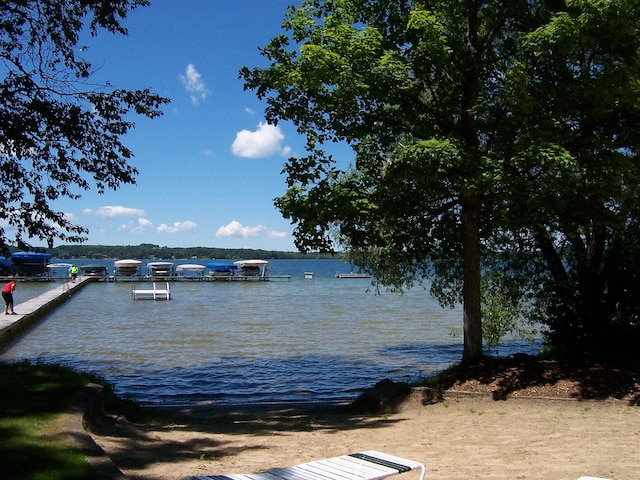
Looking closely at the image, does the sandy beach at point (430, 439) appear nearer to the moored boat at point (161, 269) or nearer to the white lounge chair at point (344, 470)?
the white lounge chair at point (344, 470)

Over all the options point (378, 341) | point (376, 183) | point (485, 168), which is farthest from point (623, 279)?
point (378, 341)

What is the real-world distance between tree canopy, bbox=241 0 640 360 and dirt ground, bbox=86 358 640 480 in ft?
5.24

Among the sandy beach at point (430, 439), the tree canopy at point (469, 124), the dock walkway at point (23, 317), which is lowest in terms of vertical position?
the dock walkway at point (23, 317)

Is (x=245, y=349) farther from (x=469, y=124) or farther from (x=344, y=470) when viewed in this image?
(x=344, y=470)

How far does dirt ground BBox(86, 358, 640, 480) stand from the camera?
591 cm

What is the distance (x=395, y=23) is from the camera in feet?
34.2

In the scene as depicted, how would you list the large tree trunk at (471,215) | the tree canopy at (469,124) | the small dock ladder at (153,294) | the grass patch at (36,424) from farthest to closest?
the small dock ladder at (153,294)
the large tree trunk at (471,215)
the tree canopy at (469,124)
the grass patch at (36,424)

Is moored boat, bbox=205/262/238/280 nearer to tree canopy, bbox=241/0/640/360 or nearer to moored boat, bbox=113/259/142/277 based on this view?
moored boat, bbox=113/259/142/277

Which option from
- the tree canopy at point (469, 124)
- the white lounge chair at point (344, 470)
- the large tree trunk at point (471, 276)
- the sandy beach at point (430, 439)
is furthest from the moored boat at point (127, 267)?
the white lounge chair at point (344, 470)

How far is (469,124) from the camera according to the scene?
10.4 meters

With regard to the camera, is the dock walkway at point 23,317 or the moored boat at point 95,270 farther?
the moored boat at point 95,270

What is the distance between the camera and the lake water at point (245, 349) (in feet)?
45.1

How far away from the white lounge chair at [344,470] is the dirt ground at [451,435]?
1158 mm

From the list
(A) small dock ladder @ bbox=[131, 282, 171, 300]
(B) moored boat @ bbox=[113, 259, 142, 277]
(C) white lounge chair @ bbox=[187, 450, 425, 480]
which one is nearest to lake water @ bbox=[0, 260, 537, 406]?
(A) small dock ladder @ bbox=[131, 282, 171, 300]
